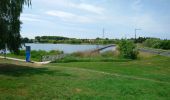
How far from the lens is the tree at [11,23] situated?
72.8 ft

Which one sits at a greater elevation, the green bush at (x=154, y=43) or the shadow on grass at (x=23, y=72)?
the shadow on grass at (x=23, y=72)

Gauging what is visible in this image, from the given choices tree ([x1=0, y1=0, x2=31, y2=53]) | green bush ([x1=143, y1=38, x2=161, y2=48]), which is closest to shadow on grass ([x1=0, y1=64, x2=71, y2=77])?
tree ([x1=0, y1=0, x2=31, y2=53])

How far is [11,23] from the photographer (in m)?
23.3

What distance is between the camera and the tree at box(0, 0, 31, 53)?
22.2 m

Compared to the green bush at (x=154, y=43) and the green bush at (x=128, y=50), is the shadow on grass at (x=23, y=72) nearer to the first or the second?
the green bush at (x=128, y=50)

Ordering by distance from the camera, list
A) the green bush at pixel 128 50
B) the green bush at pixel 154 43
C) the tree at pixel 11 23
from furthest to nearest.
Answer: the green bush at pixel 154 43 → the green bush at pixel 128 50 → the tree at pixel 11 23

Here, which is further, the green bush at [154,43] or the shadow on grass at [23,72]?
the green bush at [154,43]

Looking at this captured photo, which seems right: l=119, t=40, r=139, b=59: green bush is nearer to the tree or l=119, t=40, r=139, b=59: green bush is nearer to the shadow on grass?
the tree

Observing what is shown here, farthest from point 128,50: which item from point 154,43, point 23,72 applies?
point 154,43

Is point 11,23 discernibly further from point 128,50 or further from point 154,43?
point 154,43

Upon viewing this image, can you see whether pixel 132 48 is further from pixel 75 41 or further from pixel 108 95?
pixel 75 41

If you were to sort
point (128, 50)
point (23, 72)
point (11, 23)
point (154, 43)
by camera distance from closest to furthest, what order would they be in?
1. point (23, 72)
2. point (11, 23)
3. point (128, 50)
4. point (154, 43)

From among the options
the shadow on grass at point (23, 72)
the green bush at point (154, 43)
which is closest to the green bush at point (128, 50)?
the shadow on grass at point (23, 72)

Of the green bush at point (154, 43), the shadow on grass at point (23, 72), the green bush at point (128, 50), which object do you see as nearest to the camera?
the shadow on grass at point (23, 72)
